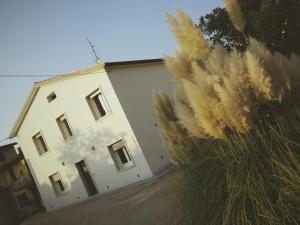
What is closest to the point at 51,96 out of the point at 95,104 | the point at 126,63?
the point at 95,104

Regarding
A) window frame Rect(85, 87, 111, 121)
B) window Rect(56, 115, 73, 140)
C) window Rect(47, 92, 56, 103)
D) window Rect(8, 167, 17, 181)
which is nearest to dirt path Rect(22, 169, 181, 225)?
window frame Rect(85, 87, 111, 121)

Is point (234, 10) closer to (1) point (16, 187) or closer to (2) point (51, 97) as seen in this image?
(2) point (51, 97)

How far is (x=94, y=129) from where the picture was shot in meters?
17.3

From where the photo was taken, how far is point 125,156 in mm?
16641

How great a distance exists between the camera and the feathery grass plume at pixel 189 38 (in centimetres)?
353

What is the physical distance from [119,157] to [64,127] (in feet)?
15.8

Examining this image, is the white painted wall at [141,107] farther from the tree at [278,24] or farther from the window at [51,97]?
the tree at [278,24]

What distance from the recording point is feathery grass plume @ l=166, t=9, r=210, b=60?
353 centimetres

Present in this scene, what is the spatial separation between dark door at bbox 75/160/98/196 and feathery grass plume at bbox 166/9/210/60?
1672cm

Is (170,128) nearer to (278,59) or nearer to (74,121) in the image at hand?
(278,59)

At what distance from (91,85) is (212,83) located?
14212mm

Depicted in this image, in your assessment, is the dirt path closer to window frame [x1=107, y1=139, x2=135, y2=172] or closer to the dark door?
window frame [x1=107, y1=139, x2=135, y2=172]

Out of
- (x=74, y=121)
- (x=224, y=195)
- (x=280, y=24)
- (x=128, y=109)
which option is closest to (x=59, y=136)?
(x=74, y=121)

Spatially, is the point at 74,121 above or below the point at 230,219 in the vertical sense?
above
